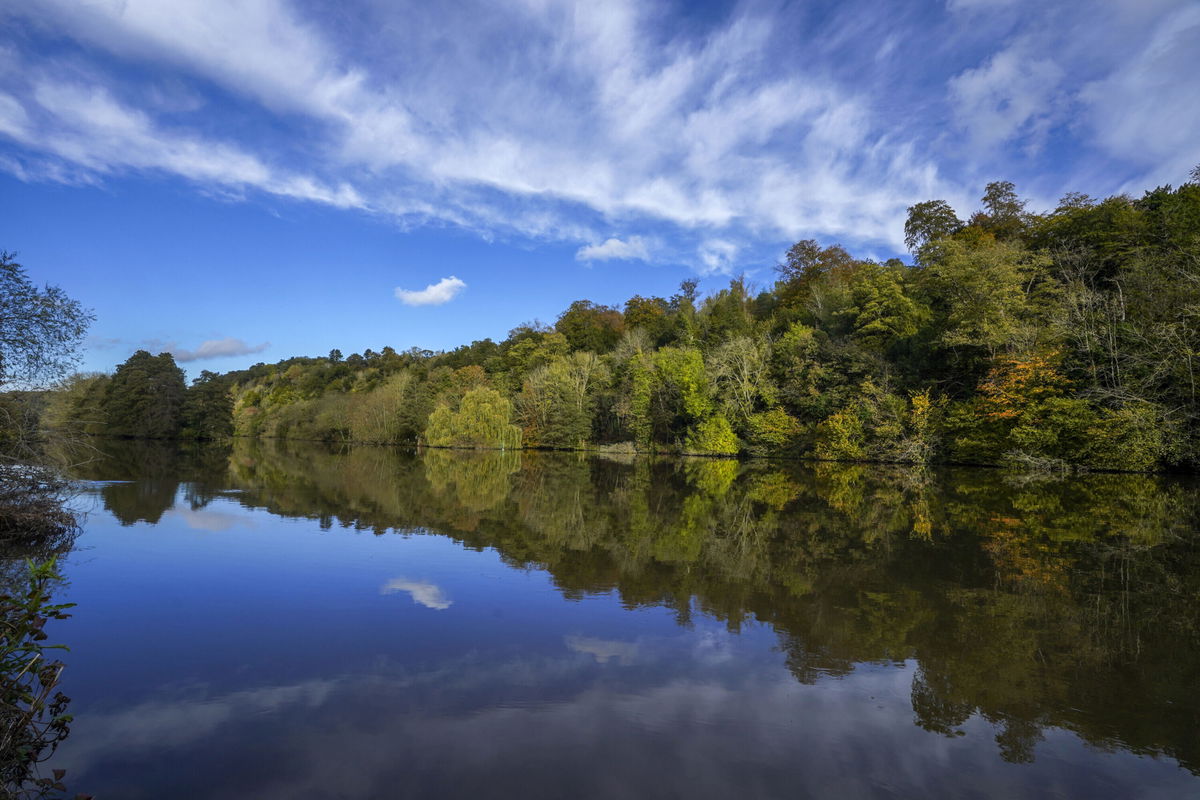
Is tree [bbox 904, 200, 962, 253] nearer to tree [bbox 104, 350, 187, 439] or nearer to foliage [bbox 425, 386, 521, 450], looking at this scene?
foliage [bbox 425, 386, 521, 450]

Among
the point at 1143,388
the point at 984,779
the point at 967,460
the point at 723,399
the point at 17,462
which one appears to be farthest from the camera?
the point at 723,399

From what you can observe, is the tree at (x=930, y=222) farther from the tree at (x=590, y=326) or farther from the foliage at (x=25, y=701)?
the foliage at (x=25, y=701)

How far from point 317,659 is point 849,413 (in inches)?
1237

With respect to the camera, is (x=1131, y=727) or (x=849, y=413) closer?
(x=1131, y=727)

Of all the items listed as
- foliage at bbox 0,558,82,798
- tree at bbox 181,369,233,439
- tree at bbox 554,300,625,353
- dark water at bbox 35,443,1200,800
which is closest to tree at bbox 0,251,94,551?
dark water at bbox 35,443,1200,800

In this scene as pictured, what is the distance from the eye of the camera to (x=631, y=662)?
15.8 feet

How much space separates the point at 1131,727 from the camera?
3.82 metres

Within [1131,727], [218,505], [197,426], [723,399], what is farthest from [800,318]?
[197,426]

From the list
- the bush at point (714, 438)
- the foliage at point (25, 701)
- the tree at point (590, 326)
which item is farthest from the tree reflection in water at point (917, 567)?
the tree at point (590, 326)

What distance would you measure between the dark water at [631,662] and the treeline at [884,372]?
19.9 ft

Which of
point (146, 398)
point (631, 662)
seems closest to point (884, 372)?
point (631, 662)

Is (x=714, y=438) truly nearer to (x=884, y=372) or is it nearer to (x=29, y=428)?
(x=884, y=372)

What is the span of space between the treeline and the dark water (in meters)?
6.05

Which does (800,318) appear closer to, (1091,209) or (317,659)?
(1091,209)
